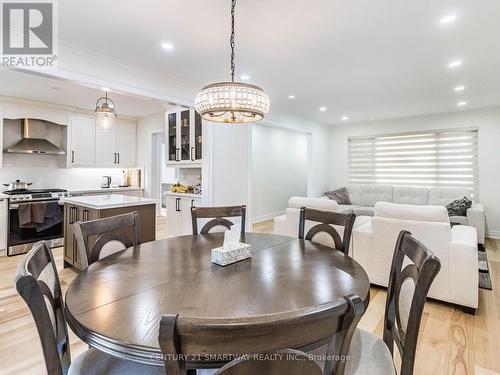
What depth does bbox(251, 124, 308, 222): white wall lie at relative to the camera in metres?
6.71

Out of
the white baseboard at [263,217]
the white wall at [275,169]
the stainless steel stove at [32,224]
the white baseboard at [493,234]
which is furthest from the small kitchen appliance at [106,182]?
the white baseboard at [493,234]

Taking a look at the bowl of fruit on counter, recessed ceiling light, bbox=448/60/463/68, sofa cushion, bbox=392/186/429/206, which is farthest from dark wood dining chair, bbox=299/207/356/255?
sofa cushion, bbox=392/186/429/206

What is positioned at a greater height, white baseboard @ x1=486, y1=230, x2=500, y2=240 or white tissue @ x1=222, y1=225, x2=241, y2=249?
white tissue @ x1=222, y1=225, x2=241, y2=249

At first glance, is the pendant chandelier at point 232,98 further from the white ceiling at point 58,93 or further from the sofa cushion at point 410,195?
the sofa cushion at point 410,195

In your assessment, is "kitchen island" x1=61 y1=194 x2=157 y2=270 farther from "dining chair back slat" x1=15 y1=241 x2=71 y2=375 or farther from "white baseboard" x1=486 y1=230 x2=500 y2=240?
"white baseboard" x1=486 y1=230 x2=500 y2=240

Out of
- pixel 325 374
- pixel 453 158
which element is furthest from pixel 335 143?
pixel 325 374

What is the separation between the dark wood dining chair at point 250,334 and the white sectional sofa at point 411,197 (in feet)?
16.6

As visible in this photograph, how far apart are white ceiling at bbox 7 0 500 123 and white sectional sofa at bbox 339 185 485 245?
1917 mm

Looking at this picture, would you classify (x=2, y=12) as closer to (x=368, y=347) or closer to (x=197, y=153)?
(x=197, y=153)

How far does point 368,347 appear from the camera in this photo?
1.24 meters

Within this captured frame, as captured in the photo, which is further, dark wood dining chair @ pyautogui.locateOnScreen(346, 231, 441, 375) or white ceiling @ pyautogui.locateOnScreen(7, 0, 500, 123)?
white ceiling @ pyautogui.locateOnScreen(7, 0, 500, 123)

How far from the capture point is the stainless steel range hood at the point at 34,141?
194 inches

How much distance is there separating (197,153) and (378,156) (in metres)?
4.62

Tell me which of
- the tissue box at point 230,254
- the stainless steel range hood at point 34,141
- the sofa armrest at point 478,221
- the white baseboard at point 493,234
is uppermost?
the stainless steel range hood at point 34,141
